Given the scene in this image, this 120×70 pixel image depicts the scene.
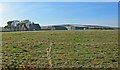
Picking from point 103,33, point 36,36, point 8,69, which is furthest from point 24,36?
point 8,69

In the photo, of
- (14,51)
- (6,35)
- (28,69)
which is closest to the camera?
(28,69)

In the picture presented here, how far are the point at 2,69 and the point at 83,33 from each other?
2226 centimetres

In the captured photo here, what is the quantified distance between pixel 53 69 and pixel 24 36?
18.0 m

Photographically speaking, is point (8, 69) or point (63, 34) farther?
point (63, 34)

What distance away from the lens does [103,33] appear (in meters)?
29.5

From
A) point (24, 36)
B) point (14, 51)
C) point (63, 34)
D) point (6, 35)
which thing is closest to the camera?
point (14, 51)

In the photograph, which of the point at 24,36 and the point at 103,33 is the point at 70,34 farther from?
the point at 24,36

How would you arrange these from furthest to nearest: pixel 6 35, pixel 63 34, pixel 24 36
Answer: pixel 63 34 < pixel 24 36 < pixel 6 35

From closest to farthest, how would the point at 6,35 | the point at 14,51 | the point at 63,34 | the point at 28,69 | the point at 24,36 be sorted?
the point at 28,69 < the point at 14,51 < the point at 6,35 < the point at 24,36 < the point at 63,34

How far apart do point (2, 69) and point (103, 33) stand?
22.4 meters

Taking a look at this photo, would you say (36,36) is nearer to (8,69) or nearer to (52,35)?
(52,35)

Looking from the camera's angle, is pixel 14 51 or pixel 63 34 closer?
pixel 14 51

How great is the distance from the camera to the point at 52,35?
27.1 metres

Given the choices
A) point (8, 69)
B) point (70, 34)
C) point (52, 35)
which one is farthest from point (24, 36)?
point (8, 69)
